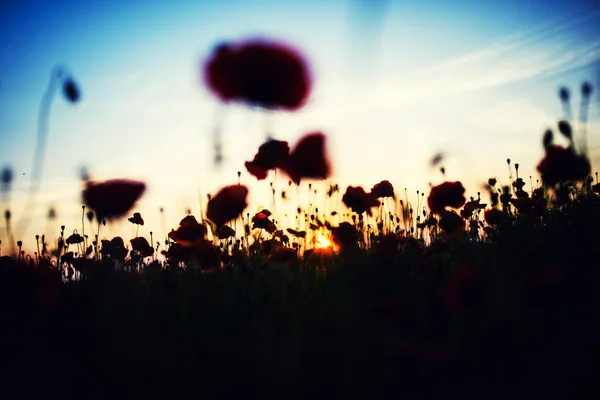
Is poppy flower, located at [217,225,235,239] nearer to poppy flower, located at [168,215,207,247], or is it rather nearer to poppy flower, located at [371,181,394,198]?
poppy flower, located at [168,215,207,247]

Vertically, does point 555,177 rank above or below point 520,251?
above

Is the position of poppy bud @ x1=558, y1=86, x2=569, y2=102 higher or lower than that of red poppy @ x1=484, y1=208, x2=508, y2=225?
higher

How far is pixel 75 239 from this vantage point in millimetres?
→ 4668

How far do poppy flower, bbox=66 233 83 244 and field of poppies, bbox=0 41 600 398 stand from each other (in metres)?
0.66

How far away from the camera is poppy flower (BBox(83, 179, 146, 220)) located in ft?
9.46

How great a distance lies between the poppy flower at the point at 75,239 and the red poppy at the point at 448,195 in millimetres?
3693

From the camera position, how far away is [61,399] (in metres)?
1.64

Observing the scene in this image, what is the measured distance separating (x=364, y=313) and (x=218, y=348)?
642 mm

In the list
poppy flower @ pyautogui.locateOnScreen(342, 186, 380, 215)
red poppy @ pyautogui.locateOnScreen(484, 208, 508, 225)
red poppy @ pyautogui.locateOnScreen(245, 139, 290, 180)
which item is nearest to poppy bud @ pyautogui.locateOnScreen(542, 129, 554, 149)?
red poppy @ pyautogui.locateOnScreen(484, 208, 508, 225)

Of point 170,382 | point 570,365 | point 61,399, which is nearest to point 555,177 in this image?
point 570,365

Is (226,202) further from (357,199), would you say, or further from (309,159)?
(357,199)

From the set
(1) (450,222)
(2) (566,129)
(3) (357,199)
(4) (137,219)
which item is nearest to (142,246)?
(4) (137,219)

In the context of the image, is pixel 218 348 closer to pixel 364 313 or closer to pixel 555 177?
pixel 364 313

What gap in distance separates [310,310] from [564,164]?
2199 mm
